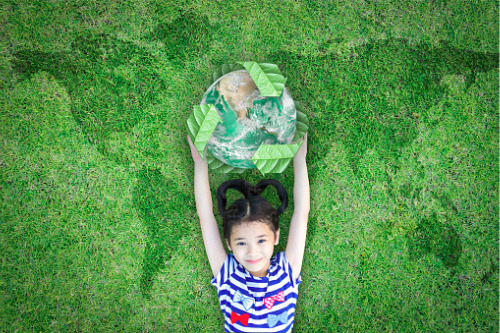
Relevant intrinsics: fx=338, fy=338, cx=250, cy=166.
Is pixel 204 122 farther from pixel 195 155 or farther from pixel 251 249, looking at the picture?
pixel 251 249

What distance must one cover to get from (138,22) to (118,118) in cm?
82

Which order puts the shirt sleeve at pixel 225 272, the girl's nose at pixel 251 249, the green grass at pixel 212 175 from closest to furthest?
the girl's nose at pixel 251 249 < the shirt sleeve at pixel 225 272 < the green grass at pixel 212 175

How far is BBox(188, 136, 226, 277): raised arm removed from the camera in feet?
8.41

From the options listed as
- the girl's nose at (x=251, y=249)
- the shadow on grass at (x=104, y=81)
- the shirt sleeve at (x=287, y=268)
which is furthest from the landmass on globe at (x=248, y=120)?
the shadow on grass at (x=104, y=81)

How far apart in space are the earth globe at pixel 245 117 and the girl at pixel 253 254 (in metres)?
0.37

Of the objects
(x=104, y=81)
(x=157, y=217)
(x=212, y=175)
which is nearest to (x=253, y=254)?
(x=212, y=175)

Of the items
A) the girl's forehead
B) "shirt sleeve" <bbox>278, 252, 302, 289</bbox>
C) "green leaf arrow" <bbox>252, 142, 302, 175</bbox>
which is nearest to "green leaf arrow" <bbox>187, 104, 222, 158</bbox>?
"green leaf arrow" <bbox>252, 142, 302, 175</bbox>

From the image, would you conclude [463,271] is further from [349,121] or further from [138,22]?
[138,22]

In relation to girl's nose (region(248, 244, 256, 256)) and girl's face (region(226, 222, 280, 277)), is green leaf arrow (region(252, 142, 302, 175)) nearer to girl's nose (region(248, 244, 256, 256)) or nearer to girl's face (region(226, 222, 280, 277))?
girl's face (region(226, 222, 280, 277))

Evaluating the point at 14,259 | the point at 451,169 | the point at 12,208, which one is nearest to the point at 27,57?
the point at 12,208

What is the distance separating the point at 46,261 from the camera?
279 centimetres

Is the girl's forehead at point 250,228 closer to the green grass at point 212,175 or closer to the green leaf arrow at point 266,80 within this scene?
the green grass at point 212,175

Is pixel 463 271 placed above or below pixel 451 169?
below

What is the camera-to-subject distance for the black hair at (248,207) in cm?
233
